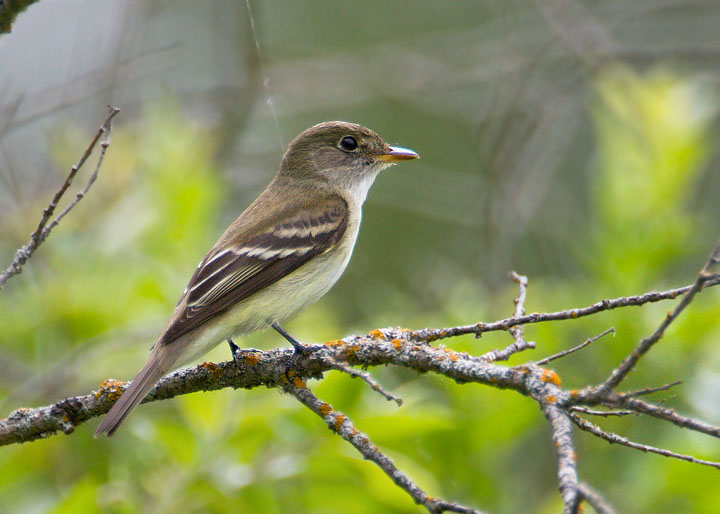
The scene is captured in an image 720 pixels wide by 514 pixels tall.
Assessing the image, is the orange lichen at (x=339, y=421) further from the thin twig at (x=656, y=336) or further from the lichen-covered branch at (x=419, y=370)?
the thin twig at (x=656, y=336)

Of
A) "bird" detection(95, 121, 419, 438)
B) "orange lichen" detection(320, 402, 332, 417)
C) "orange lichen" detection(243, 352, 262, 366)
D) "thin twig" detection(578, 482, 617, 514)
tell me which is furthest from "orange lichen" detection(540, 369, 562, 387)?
"orange lichen" detection(243, 352, 262, 366)

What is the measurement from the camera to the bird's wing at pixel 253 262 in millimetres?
4246

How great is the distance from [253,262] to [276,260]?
0.42 feet

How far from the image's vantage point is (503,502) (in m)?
4.38

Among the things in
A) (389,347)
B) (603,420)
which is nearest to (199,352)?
(389,347)

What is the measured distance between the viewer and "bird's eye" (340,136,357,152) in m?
5.91

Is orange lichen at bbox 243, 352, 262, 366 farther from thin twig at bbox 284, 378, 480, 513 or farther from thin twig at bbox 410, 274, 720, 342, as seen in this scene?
thin twig at bbox 410, 274, 720, 342

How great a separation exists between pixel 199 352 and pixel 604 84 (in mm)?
3631

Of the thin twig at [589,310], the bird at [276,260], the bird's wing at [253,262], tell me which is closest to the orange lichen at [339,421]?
the thin twig at [589,310]

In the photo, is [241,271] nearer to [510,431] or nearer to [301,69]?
[510,431]

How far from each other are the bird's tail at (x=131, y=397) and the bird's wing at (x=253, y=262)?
363mm

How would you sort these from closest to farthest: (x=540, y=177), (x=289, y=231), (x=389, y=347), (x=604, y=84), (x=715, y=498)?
1. (x=389, y=347)
2. (x=715, y=498)
3. (x=289, y=231)
4. (x=604, y=84)
5. (x=540, y=177)

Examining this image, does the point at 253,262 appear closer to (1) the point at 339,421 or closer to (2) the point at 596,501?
(1) the point at 339,421

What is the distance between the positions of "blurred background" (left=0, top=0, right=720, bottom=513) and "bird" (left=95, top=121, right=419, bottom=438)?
317mm
